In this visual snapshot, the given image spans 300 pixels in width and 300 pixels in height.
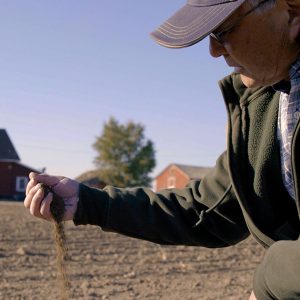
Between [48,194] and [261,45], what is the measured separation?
1.18 metres

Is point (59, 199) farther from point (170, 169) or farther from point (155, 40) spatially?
point (170, 169)

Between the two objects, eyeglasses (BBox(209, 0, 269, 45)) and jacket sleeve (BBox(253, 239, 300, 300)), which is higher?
eyeglasses (BBox(209, 0, 269, 45))

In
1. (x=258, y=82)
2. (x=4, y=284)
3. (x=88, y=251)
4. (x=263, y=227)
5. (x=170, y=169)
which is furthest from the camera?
(x=170, y=169)

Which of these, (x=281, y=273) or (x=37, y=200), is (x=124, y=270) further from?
(x=281, y=273)

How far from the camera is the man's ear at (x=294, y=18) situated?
6.71 feet

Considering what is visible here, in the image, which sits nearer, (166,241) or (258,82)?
(258,82)

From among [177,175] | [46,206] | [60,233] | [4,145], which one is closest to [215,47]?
[46,206]

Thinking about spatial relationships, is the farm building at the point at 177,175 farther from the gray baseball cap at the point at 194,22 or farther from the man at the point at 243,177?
the gray baseball cap at the point at 194,22

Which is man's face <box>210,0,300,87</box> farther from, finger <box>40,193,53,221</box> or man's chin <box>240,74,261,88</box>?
finger <box>40,193,53,221</box>

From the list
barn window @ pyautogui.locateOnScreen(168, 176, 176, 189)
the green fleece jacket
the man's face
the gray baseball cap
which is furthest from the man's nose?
barn window @ pyautogui.locateOnScreen(168, 176, 176, 189)

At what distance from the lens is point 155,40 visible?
2.18 metres

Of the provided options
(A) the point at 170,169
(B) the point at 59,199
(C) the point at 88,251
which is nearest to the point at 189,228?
(B) the point at 59,199

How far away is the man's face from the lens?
2.05m

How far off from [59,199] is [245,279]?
17.9ft
